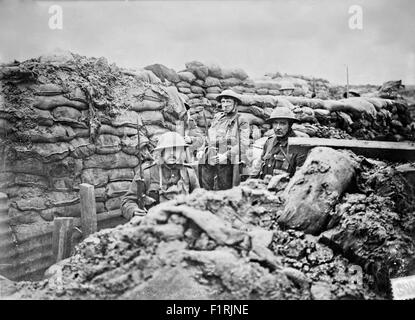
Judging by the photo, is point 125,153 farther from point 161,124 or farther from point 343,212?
point 343,212

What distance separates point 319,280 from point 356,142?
1.36 metres

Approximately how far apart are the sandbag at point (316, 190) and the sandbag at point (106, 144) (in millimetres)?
1695

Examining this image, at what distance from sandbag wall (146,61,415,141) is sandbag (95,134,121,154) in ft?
2.71

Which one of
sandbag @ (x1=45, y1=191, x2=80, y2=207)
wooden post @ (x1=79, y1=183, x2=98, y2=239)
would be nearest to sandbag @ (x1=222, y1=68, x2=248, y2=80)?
Result: wooden post @ (x1=79, y1=183, x2=98, y2=239)

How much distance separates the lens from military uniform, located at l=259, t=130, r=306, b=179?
3.50m

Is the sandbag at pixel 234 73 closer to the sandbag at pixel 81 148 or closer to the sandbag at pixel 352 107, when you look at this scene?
the sandbag at pixel 352 107

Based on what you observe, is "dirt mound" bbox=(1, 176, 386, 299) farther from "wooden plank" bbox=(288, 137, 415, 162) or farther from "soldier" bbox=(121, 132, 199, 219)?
"wooden plank" bbox=(288, 137, 415, 162)

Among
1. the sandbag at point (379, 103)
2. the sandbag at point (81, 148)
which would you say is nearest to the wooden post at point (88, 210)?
the sandbag at point (81, 148)

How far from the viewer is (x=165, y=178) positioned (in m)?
3.41

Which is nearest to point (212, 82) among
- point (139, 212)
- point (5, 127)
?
point (139, 212)

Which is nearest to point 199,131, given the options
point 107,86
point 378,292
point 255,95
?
point 255,95
